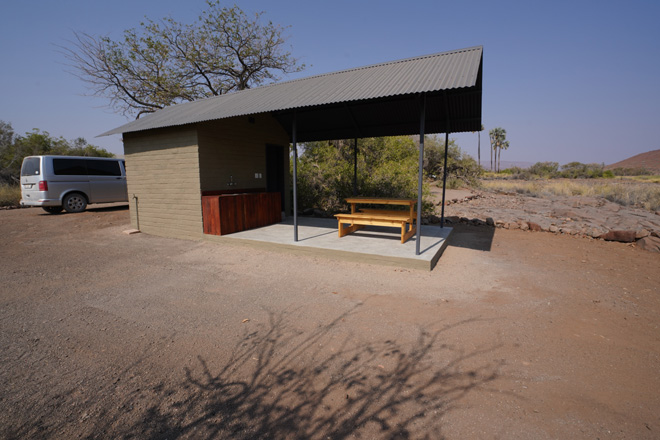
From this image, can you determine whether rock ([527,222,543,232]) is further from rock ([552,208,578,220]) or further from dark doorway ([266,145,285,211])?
dark doorway ([266,145,285,211])

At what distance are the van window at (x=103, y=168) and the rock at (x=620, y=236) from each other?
15.1 m

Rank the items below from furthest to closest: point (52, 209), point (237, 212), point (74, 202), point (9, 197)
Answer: point (9, 197)
point (52, 209)
point (74, 202)
point (237, 212)

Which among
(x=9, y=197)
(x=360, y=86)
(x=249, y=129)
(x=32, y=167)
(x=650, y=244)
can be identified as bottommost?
(x=650, y=244)

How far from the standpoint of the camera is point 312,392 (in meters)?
2.15

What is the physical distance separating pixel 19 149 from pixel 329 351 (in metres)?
27.7

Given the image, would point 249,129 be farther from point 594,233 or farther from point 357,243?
point 594,233

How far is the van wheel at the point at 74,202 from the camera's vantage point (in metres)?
10.5

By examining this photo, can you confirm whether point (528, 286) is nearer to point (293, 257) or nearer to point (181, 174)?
point (293, 257)

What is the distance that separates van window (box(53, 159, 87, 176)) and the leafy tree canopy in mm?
10652

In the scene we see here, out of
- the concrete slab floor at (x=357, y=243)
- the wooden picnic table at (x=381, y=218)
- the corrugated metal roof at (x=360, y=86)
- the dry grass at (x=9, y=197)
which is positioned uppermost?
the corrugated metal roof at (x=360, y=86)

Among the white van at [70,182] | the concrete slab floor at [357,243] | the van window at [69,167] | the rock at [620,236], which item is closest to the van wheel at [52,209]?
the white van at [70,182]

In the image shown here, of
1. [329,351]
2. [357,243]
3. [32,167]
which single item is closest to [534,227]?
[357,243]

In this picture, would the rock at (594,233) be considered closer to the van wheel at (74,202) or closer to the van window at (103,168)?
the van window at (103,168)

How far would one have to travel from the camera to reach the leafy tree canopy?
17.8m
